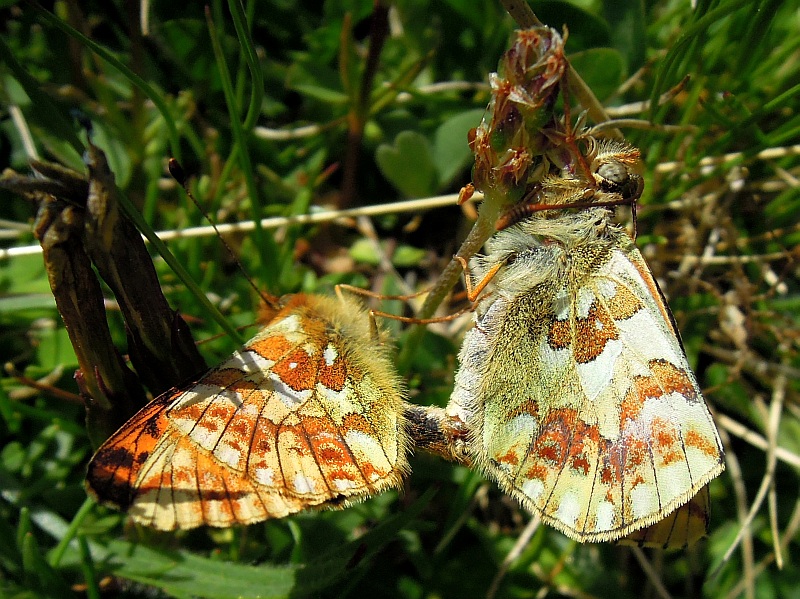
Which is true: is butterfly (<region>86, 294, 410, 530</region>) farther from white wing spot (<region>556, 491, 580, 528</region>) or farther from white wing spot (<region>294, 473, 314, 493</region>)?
white wing spot (<region>556, 491, 580, 528</region>)

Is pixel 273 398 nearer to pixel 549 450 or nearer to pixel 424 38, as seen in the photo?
pixel 549 450

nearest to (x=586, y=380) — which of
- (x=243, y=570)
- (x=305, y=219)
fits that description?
(x=243, y=570)

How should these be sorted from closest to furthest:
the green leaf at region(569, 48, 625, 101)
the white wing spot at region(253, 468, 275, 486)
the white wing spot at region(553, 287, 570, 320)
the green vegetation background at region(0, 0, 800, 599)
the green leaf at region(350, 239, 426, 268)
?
the white wing spot at region(253, 468, 275, 486) → the white wing spot at region(553, 287, 570, 320) → the green vegetation background at region(0, 0, 800, 599) → the green leaf at region(569, 48, 625, 101) → the green leaf at region(350, 239, 426, 268)

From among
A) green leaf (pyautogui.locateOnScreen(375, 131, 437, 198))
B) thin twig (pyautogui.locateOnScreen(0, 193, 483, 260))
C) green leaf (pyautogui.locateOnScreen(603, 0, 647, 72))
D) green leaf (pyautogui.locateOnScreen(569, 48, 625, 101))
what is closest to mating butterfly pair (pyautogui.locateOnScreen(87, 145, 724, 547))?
thin twig (pyautogui.locateOnScreen(0, 193, 483, 260))

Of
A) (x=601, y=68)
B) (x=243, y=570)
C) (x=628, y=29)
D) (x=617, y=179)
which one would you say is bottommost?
(x=243, y=570)

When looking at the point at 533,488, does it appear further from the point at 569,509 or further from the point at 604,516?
the point at 604,516
